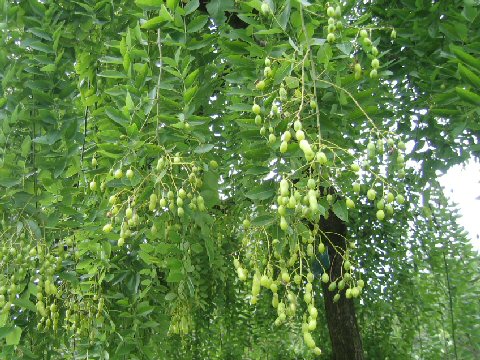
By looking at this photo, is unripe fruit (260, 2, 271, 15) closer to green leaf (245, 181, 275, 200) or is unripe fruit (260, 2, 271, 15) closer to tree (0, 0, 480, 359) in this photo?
tree (0, 0, 480, 359)

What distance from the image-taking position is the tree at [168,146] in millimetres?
1301

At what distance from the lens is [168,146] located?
1.43 m

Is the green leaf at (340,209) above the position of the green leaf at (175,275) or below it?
above

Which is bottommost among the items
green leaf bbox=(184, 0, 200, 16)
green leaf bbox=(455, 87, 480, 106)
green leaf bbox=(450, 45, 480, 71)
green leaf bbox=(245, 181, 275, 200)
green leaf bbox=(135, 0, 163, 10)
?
green leaf bbox=(245, 181, 275, 200)

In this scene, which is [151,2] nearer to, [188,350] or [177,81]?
[177,81]

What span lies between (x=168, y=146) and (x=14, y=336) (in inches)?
31.8

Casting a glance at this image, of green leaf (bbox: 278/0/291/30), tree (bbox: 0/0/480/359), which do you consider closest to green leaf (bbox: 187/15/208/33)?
tree (bbox: 0/0/480/359)

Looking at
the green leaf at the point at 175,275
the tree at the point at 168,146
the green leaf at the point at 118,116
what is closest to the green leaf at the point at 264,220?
the tree at the point at 168,146

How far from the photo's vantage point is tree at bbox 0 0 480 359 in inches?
51.2

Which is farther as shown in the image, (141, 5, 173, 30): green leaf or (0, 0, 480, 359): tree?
(141, 5, 173, 30): green leaf

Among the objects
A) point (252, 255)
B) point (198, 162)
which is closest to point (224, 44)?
point (198, 162)

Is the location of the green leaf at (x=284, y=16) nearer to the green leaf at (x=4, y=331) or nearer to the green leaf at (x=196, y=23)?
the green leaf at (x=196, y=23)

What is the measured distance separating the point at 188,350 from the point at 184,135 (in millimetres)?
2391

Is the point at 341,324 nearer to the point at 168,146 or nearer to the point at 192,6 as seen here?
the point at 168,146
